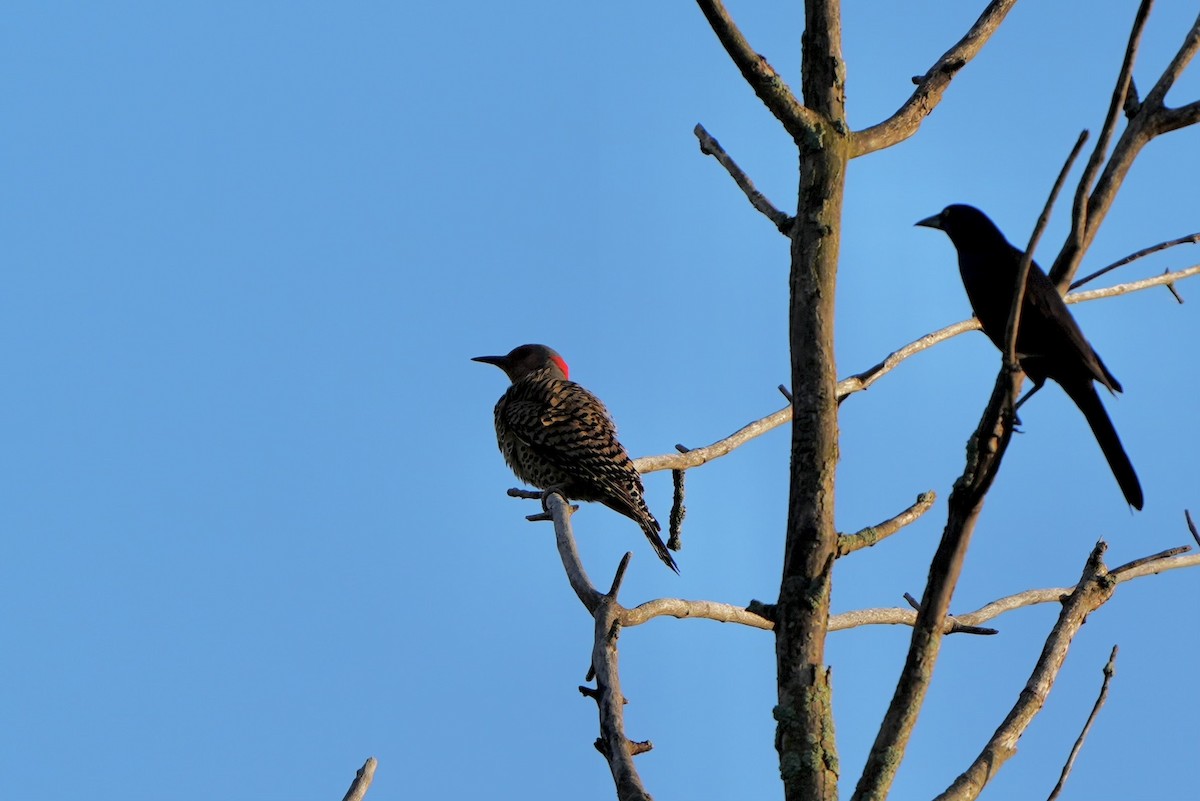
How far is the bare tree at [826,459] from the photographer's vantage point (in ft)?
7.75

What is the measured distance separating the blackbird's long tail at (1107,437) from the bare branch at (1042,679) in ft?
0.65

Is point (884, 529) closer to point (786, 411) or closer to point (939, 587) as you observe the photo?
point (939, 587)

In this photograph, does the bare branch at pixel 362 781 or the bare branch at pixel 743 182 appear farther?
the bare branch at pixel 743 182

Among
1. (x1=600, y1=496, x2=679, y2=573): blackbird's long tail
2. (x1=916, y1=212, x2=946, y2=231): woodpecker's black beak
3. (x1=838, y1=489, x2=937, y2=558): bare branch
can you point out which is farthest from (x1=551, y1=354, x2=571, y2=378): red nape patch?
(x1=838, y1=489, x2=937, y2=558): bare branch

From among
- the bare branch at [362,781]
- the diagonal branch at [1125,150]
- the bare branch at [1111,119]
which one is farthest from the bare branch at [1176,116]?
the bare branch at [362,781]

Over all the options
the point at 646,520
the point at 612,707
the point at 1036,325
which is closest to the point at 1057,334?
the point at 1036,325

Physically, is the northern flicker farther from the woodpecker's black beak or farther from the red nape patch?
the woodpecker's black beak

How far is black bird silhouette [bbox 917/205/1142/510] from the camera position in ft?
10.7

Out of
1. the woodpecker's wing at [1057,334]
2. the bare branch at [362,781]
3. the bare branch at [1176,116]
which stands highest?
the woodpecker's wing at [1057,334]

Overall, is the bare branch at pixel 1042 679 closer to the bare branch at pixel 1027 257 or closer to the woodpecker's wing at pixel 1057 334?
the woodpecker's wing at pixel 1057 334

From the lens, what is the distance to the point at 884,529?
2771mm

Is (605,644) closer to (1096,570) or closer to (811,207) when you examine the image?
(811,207)

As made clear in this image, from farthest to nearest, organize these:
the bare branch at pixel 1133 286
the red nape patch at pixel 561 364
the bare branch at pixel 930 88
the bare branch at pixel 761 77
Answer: the red nape patch at pixel 561 364, the bare branch at pixel 1133 286, the bare branch at pixel 930 88, the bare branch at pixel 761 77

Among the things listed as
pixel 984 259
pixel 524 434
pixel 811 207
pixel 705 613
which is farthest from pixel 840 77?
pixel 524 434
